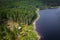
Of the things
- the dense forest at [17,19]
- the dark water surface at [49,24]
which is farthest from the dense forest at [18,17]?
the dark water surface at [49,24]

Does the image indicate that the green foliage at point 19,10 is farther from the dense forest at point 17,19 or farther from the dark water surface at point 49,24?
the dark water surface at point 49,24

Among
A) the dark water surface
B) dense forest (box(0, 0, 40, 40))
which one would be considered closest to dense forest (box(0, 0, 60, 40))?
dense forest (box(0, 0, 40, 40))

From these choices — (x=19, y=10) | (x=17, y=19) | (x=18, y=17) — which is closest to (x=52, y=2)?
(x=19, y=10)

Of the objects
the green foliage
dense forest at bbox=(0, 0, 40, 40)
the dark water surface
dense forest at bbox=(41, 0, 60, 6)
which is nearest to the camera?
dense forest at bbox=(0, 0, 40, 40)

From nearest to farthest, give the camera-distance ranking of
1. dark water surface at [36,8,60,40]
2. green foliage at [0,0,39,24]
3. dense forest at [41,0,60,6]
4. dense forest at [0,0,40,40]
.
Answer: dense forest at [0,0,40,40] < dark water surface at [36,8,60,40] < green foliage at [0,0,39,24] < dense forest at [41,0,60,6]

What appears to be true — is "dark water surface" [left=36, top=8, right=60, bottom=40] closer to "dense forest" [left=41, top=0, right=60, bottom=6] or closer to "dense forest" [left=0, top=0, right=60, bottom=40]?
"dense forest" [left=0, top=0, right=60, bottom=40]

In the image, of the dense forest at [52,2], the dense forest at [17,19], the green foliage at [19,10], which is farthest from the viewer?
A: the dense forest at [52,2]

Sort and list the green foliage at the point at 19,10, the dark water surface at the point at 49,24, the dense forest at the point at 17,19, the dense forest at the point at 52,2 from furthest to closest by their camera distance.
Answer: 1. the dense forest at the point at 52,2
2. the green foliage at the point at 19,10
3. the dark water surface at the point at 49,24
4. the dense forest at the point at 17,19

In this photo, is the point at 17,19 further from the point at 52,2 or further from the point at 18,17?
the point at 52,2

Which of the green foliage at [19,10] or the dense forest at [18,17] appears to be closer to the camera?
the dense forest at [18,17]
